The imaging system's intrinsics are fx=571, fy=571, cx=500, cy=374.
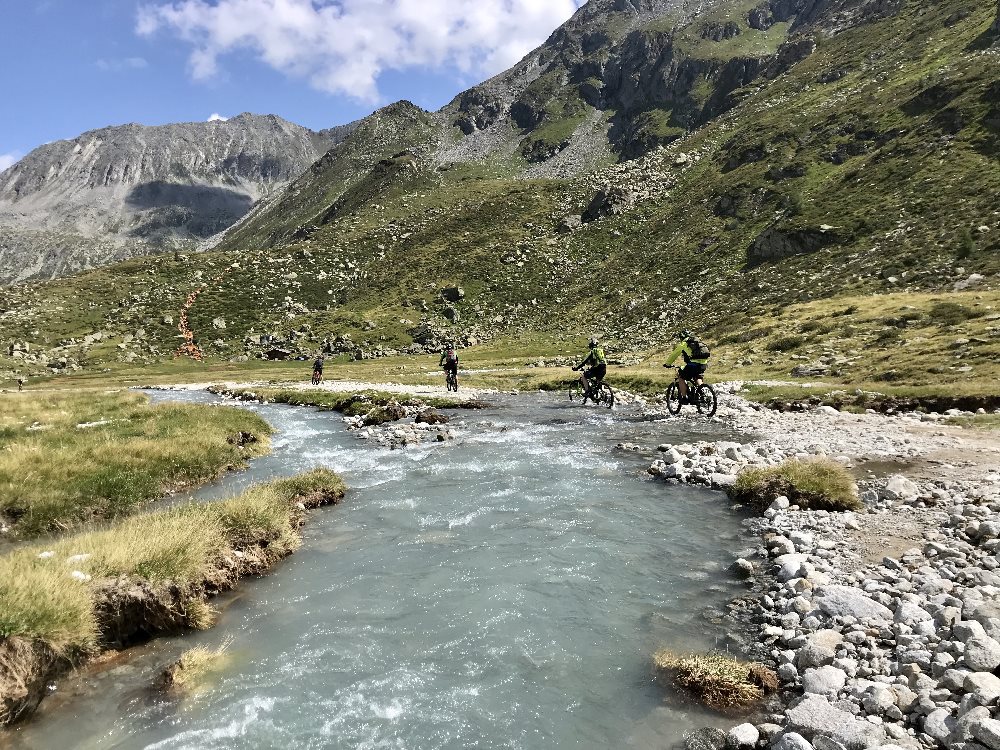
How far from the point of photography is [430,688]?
25.1 ft

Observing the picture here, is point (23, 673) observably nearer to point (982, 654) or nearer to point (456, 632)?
point (456, 632)

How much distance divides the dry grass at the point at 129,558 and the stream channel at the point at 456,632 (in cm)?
69

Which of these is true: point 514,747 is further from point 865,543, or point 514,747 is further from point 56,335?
point 56,335

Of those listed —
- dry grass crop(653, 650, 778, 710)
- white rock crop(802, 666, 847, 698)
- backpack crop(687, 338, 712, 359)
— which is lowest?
dry grass crop(653, 650, 778, 710)

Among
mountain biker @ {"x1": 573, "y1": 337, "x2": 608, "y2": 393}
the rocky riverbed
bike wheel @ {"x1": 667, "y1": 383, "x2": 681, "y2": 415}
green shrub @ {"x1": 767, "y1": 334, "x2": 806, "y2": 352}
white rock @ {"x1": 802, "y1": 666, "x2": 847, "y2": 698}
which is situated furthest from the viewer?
green shrub @ {"x1": 767, "y1": 334, "x2": 806, "y2": 352}

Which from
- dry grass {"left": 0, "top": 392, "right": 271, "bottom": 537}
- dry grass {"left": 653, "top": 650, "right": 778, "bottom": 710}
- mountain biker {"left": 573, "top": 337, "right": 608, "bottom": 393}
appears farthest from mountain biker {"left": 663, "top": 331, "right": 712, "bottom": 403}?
dry grass {"left": 0, "top": 392, "right": 271, "bottom": 537}

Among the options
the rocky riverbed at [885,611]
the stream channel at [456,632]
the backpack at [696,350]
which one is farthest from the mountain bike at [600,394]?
the rocky riverbed at [885,611]

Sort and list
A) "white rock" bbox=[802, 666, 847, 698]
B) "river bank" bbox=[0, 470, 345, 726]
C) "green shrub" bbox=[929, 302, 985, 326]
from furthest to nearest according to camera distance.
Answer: "green shrub" bbox=[929, 302, 985, 326] → "river bank" bbox=[0, 470, 345, 726] → "white rock" bbox=[802, 666, 847, 698]

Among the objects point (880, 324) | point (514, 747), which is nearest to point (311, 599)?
point (514, 747)

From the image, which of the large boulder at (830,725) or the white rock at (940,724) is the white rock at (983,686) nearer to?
the white rock at (940,724)

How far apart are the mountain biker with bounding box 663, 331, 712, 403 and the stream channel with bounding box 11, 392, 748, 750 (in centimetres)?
1001

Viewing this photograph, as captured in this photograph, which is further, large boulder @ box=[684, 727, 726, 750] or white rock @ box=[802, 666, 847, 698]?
white rock @ box=[802, 666, 847, 698]

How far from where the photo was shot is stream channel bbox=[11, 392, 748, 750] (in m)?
6.90

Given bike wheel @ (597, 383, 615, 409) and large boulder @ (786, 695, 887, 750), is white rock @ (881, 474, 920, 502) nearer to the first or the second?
large boulder @ (786, 695, 887, 750)
